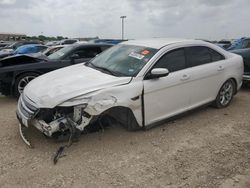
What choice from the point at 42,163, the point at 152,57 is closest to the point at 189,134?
the point at 152,57

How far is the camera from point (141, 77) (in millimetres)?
4645

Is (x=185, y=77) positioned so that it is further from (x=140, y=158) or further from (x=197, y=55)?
(x=140, y=158)

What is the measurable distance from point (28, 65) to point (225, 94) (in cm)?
465

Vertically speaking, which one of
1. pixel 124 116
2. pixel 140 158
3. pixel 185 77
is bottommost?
pixel 140 158

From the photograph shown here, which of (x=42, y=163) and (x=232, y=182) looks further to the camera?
(x=42, y=163)

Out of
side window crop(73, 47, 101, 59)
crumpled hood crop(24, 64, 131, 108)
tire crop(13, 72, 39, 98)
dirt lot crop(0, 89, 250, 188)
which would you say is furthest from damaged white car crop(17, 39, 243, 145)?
side window crop(73, 47, 101, 59)

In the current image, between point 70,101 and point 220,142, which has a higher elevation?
point 70,101

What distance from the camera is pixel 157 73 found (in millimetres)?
4652

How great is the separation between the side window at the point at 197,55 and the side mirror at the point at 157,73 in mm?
926

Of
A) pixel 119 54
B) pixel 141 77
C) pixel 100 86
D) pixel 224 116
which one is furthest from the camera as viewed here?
pixel 224 116

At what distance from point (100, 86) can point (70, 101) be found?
0.50 meters

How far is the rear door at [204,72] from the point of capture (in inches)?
214

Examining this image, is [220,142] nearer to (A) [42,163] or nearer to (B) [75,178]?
(B) [75,178]

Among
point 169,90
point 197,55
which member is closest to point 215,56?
point 197,55
